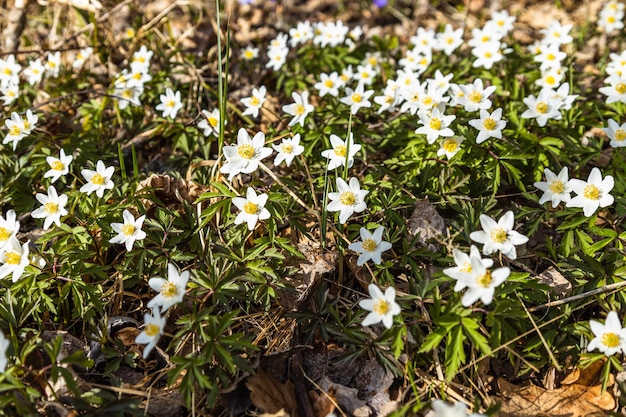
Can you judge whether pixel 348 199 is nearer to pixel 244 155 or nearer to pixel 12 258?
pixel 244 155

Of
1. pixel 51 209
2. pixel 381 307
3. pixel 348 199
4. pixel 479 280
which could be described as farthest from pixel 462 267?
pixel 51 209

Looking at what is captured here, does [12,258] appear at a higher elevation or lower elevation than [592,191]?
lower

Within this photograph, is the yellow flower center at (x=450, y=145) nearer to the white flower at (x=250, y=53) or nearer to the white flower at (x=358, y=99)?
the white flower at (x=358, y=99)

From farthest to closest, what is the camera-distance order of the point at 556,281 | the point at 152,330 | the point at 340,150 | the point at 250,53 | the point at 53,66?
the point at 250,53 → the point at 53,66 → the point at 340,150 → the point at 556,281 → the point at 152,330

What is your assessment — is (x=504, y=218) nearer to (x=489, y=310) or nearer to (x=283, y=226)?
(x=489, y=310)

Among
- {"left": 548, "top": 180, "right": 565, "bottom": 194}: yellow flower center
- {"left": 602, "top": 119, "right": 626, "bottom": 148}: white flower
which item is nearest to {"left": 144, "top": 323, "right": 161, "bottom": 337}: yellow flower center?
{"left": 548, "top": 180, "right": 565, "bottom": 194}: yellow flower center

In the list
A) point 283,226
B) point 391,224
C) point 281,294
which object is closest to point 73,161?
point 283,226

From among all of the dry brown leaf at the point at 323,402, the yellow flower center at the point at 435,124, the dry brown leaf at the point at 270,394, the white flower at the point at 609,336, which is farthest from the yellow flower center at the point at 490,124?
the dry brown leaf at the point at 270,394
